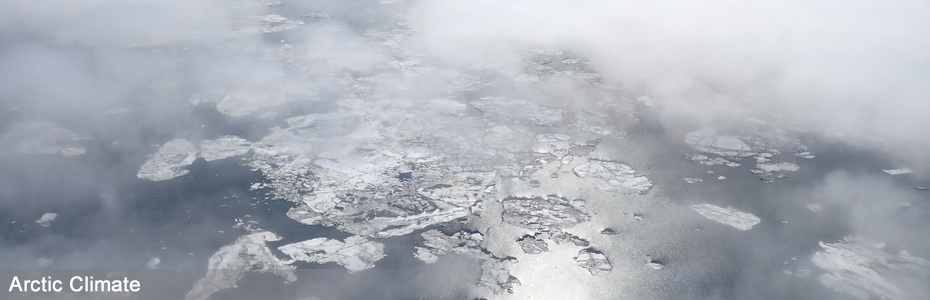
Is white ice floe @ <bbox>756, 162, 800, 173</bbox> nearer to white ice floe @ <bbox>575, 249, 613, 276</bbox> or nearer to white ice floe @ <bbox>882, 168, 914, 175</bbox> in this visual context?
white ice floe @ <bbox>882, 168, 914, 175</bbox>

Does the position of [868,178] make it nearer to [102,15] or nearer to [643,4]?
[643,4]

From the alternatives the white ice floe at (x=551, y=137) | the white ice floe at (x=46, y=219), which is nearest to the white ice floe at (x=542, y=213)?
the white ice floe at (x=551, y=137)

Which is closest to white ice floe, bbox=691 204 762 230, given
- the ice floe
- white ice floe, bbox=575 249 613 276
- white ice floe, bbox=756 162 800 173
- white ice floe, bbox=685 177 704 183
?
white ice floe, bbox=685 177 704 183

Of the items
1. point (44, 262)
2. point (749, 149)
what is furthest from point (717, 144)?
point (44, 262)

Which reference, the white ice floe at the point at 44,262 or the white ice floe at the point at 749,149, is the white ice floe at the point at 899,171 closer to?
the white ice floe at the point at 749,149

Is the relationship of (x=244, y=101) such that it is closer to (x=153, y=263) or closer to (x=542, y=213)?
(x=153, y=263)

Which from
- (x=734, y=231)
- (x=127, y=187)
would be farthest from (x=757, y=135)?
(x=127, y=187)

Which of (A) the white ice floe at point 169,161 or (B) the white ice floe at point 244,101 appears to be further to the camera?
(B) the white ice floe at point 244,101
